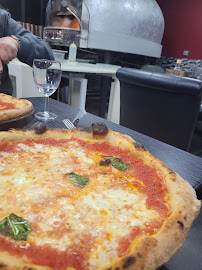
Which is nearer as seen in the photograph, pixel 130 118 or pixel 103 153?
pixel 103 153

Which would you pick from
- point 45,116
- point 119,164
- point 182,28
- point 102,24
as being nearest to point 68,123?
point 45,116

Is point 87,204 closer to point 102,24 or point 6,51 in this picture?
point 6,51

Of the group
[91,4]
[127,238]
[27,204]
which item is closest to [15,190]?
[27,204]

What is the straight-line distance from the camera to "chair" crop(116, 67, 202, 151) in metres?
1.53

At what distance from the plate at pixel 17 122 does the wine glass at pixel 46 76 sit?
62 millimetres

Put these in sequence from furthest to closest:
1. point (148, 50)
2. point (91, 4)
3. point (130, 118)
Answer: point (148, 50) < point (91, 4) < point (130, 118)

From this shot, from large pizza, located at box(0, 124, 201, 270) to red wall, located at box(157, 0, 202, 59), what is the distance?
18.5 feet

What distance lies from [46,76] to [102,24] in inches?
137

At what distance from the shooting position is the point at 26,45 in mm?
1812

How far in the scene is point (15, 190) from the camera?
21.6 inches

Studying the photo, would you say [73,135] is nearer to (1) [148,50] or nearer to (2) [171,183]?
(2) [171,183]

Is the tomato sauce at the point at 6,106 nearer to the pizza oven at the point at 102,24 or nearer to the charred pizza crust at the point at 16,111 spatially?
the charred pizza crust at the point at 16,111

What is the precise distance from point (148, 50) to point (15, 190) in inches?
188

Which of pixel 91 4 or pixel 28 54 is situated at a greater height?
pixel 91 4
